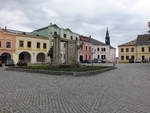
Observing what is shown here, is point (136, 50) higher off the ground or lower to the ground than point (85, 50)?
lower

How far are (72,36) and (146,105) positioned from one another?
41.9 metres

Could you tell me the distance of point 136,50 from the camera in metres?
50.1

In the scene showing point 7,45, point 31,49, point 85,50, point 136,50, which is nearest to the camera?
point 7,45

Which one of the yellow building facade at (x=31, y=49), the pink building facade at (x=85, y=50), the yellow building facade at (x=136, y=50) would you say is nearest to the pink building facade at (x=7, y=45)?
the yellow building facade at (x=31, y=49)

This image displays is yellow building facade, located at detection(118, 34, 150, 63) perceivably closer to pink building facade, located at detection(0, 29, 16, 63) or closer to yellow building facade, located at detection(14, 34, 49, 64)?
yellow building facade, located at detection(14, 34, 49, 64)

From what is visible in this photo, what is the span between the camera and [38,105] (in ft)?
14.8

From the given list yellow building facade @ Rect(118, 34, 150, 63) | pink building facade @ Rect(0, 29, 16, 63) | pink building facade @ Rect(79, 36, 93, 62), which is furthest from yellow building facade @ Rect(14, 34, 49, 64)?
yellow building facade @ Rect(118, 34, 150, 63)

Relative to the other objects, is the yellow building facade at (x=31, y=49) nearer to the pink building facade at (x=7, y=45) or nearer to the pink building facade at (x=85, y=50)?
the pink building facade at (x=7, y=45)

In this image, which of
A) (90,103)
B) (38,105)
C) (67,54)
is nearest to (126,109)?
(90,103)

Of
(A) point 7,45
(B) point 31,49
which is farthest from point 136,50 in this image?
(A) point 7,45

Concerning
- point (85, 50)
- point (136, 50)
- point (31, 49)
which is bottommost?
point (31, 49)

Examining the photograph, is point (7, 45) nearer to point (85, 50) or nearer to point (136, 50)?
point (85, 50)

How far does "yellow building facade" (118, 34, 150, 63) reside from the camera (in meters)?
48.9

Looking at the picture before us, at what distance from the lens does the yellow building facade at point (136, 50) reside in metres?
48.9
